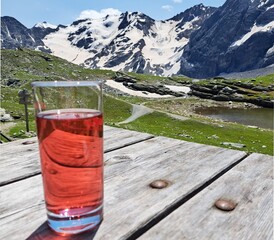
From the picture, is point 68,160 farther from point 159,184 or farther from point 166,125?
point 166,125

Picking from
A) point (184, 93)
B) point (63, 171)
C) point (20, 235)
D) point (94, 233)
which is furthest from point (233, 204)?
point (184, 93)

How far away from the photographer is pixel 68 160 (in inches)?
70.8

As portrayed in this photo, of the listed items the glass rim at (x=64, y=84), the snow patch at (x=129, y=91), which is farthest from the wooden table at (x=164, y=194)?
the snow patch at (x=129, y=91)

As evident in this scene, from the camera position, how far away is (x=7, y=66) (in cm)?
11738

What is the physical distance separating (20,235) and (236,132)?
130 ft

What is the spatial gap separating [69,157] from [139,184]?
0.96 metres

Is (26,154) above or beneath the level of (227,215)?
beneath

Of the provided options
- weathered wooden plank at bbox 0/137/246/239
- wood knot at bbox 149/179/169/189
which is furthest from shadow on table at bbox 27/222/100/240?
wood knot at bbox 149/179/169/189

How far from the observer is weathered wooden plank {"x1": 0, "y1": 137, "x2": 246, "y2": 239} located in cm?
197

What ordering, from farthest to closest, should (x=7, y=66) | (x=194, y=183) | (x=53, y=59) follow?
(x=53, y=59), (x=7, y=66), (x=194, y=183)

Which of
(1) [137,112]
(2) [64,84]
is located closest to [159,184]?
(2) [64,84]

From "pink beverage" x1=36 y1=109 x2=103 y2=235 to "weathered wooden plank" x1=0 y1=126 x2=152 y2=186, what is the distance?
1074 millimetres

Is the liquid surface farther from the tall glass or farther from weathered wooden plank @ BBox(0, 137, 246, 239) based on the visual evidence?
weathered wooden plank @ BBox(0, 137, 246, 239)

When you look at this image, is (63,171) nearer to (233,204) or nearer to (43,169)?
(43,169)
